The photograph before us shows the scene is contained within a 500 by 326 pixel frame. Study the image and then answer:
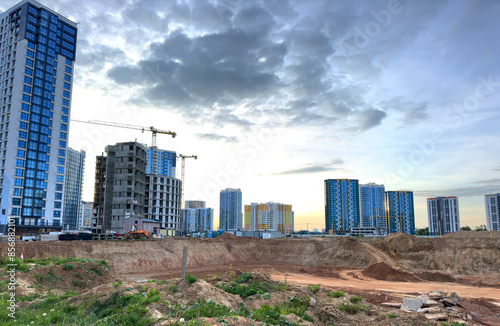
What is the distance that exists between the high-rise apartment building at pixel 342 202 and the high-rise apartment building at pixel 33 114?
12479 centimetres

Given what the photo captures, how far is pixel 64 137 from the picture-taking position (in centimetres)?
9188

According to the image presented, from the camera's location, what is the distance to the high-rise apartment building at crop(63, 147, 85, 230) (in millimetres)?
168000

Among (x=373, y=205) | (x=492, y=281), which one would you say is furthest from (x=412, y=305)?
(x=373, y=205)

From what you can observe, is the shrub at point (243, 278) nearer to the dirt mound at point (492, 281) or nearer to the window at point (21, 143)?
the dirt mound at point (492, 281)

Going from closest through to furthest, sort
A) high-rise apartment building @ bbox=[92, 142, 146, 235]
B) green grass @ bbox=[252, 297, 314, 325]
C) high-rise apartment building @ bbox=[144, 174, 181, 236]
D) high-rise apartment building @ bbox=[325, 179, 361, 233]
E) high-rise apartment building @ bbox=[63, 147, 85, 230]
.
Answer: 1. green grass @ bbox=[252, 297, 314, 325]
2. high-rise apartment building @ bbox=[92, 142, 146, 235]
3. high-rise apartment building @ bbox=[144, 174, 181, 236]
4. high-rise apartment building @ bbox=[325, 179, 361, 233]
5. high-rise apartment building @ bbox=[63, 147, 85, 230]

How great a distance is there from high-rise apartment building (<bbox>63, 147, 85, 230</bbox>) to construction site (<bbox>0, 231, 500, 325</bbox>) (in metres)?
142

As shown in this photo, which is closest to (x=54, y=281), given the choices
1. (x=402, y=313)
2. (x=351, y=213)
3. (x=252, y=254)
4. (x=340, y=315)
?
(x=340, y=315)

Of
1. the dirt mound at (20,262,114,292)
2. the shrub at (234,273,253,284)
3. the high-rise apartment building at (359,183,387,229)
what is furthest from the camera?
the high-rise apartment building at (359,183,387,229)

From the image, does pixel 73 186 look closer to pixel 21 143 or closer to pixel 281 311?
pixel 21 143

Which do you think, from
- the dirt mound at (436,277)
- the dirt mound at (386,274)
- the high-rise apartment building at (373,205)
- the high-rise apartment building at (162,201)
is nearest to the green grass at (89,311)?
the dirt mound at (386,274)

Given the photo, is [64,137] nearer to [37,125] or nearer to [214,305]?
[37,125]

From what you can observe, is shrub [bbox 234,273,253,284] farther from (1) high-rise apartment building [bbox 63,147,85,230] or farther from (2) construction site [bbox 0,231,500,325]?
(1) high-rise apartment building [bbox 63,147,85,230]

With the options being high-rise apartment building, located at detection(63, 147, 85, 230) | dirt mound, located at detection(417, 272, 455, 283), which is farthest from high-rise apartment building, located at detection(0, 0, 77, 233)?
high-rise apartment building, located at detection(63, 147, 85, 230)

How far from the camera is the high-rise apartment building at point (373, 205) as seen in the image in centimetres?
18175
